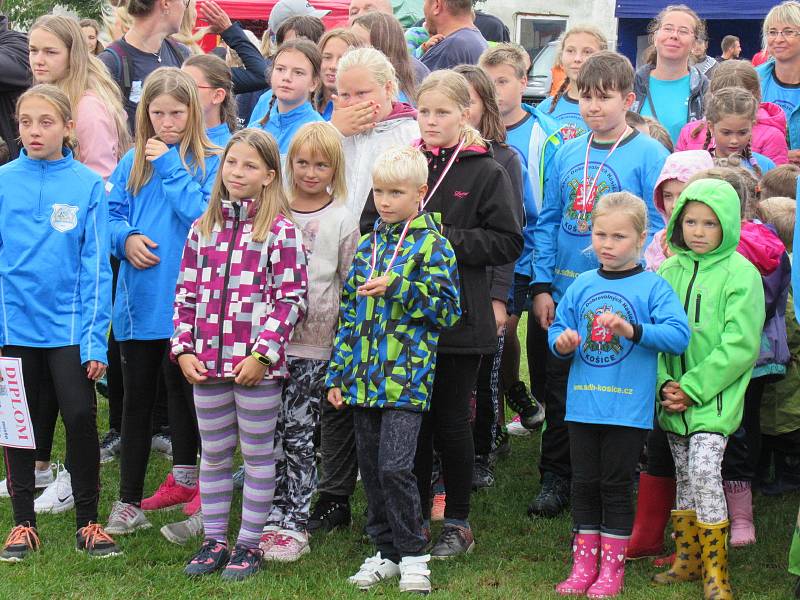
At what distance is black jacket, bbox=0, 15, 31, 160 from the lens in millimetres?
6422

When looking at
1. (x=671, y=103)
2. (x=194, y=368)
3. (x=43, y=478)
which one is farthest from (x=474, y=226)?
(x=671, y=103)

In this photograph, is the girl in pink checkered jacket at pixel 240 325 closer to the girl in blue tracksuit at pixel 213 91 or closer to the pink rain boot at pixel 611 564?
the girl in blue tracksuit at pixel 213 91

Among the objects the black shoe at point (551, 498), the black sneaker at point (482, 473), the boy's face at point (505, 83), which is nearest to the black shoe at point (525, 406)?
the black sneaker at point (482, 473)

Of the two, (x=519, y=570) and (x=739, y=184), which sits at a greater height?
(x=739, y=184)

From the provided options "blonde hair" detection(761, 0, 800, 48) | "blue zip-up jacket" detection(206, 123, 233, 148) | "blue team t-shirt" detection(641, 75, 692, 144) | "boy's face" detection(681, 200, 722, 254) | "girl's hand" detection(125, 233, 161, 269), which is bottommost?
"girl's hand" detection(125, 233, 161, 269)

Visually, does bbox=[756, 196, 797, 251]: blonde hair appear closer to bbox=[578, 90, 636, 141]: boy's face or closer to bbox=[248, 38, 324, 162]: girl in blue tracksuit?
bbox=[578, 90, 636, 141]: boy's face

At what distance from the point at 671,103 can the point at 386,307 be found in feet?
11.5

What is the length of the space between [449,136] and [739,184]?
4.13 ft

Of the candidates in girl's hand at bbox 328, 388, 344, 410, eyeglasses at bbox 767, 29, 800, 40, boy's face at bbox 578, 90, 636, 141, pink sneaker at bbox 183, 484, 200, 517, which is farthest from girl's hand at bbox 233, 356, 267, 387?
eyeglasses at bbox 767, 29, 800, 40

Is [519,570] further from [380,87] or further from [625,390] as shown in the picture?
[380,87]

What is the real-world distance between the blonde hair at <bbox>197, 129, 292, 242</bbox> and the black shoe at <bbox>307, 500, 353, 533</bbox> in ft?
4.72

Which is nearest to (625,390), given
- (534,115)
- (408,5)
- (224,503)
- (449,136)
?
(449,136)

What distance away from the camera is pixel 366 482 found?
476 centimetres

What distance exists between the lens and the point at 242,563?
471 centimetres
